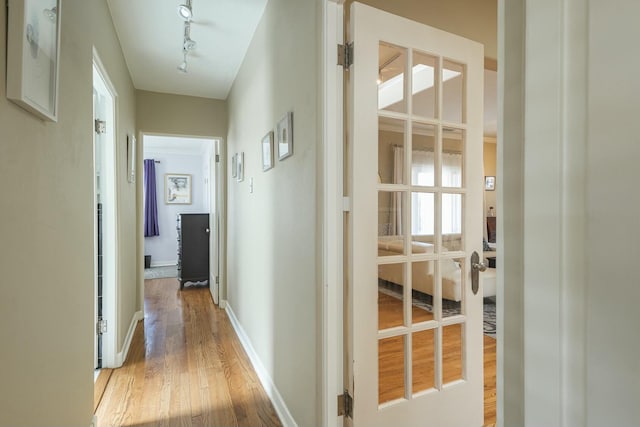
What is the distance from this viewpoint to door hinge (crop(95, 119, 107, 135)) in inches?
94.2

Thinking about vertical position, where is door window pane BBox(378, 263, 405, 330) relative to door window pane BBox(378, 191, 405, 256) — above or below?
below

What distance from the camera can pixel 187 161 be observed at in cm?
725

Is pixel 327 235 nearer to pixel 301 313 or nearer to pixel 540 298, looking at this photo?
pixel 301 313

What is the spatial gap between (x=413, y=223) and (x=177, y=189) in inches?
269

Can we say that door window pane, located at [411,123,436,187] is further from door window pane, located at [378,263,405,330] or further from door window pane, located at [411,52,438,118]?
door window pane, located at [378,263,405,330]

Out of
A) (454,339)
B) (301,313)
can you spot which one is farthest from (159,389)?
(454,339)

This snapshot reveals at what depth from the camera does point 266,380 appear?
2152mm

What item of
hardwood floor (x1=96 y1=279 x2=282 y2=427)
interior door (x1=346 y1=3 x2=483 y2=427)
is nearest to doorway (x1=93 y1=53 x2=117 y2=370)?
hardwood floor (x1=96 y1=279 x2=282 y2=427)

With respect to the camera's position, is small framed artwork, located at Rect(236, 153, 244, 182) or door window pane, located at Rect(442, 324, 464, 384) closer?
door window pane, located at Rect(442, 324, 464, 384)

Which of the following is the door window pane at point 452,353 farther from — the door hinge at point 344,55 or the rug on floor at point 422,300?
the door hinge at point 344,55

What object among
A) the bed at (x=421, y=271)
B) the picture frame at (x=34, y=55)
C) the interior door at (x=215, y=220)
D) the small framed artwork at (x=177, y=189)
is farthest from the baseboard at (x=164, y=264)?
the bed at (x=421, y=271)

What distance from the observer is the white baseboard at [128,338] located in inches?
98.6

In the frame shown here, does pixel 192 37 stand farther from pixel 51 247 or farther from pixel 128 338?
pixel 128 338

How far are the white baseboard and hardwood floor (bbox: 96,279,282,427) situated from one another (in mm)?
48
